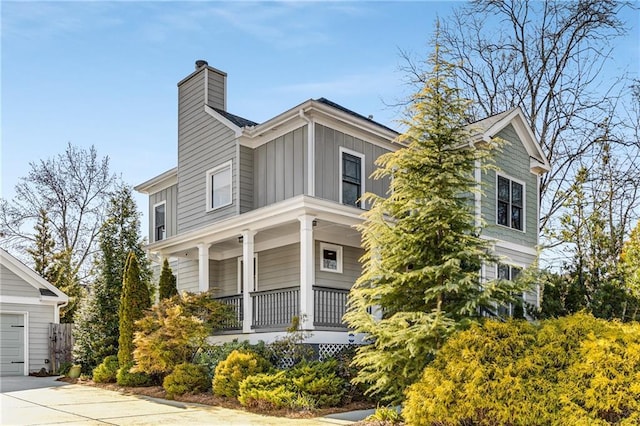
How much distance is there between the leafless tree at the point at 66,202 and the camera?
29109mm

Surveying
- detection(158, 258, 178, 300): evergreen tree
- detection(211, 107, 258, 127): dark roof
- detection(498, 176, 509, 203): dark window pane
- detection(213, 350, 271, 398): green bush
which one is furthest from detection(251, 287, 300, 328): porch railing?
detection(498, 176, 509, 203): dark window pane

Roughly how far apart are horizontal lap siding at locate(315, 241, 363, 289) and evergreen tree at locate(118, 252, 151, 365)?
447 cm

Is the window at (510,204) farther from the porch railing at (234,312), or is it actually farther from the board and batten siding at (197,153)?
the porch railing at (234,312)

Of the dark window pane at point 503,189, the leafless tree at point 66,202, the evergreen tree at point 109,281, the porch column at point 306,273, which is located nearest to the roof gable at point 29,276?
the evergreen tree at point 109,281

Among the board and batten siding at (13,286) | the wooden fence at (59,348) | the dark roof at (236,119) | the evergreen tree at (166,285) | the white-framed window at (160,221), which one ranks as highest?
the dark roof at (236,119)

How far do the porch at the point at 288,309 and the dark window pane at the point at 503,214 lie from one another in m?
6.08

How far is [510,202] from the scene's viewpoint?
1738 centimetres

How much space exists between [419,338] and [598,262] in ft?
32.8

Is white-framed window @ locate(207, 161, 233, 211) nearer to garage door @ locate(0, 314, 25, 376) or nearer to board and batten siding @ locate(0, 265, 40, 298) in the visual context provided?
board and batten siding @ locate(0, 265, 40, 298)

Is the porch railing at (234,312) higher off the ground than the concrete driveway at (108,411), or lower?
higher

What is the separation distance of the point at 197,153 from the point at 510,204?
9440 mm

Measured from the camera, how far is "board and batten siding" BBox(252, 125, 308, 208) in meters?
14.4

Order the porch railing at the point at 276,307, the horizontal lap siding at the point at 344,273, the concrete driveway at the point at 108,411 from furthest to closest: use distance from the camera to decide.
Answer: the horizontal lap siding at the point at 344,273 → the porch railing at the point at 276,307 → the concrete driveway at the point at 108,411

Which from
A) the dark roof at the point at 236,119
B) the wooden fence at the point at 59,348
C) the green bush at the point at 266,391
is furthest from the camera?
the wooden fence at the point at 59,348
